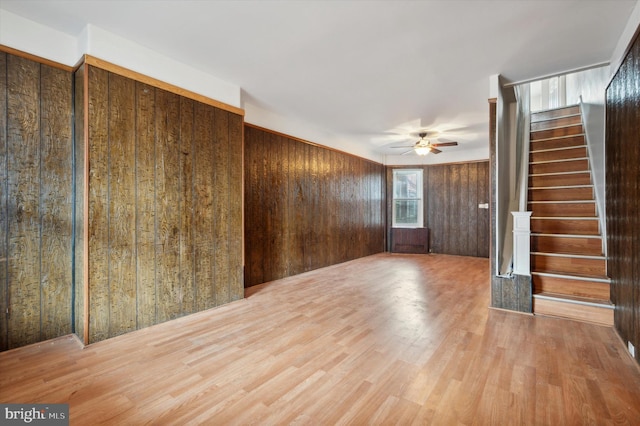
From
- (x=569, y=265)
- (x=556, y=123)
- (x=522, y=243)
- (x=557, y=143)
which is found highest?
(x=556, y=123)

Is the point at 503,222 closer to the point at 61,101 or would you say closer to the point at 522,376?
the point at 522,376

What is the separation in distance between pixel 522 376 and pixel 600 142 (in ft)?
11.2

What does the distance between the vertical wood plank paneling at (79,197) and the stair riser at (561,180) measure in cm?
553

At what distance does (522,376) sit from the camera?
2023 mm

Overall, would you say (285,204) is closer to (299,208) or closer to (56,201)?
(299,208)

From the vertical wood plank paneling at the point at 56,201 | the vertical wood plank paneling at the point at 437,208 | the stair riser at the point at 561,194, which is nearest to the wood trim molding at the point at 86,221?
the vertical wood plank paneling at the point at 56,201

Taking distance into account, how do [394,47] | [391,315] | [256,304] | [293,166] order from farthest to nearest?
1. [293,166]
2. [256,304]
3. [391,315]
4. [394,47]

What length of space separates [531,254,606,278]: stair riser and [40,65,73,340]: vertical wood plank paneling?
5.04m

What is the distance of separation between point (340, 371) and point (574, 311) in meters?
2.69

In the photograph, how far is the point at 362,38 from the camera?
8.87ft

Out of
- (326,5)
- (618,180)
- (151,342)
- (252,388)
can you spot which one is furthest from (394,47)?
(151,342)

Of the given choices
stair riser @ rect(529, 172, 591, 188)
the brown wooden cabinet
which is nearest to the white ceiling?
stair riser @ rect(529, 172, 591, 188)

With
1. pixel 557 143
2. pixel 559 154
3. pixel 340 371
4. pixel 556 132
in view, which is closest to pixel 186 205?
pixel 340 371

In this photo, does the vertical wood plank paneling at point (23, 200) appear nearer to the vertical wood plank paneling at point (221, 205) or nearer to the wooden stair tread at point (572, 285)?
the vertical wood plank paneling at point (221, 205)
